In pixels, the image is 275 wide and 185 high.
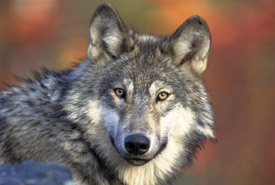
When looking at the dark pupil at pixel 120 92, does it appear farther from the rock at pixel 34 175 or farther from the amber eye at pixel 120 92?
the rock at pixel 34 175

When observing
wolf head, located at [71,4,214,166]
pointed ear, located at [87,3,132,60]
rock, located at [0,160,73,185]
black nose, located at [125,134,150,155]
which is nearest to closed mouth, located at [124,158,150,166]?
wolf head, located at [71,4,214,166]

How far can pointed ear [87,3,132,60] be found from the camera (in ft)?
15.5

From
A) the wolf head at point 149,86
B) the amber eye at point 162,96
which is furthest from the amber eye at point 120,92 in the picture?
the amber eye at point 162,96

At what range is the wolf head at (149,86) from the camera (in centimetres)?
443

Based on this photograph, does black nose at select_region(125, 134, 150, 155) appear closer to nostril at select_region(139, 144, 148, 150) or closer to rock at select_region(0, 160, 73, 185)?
nostril at select_region(139, 144, 148, 150)

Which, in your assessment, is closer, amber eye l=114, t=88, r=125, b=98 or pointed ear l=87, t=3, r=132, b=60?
amber eye l=114, t=88, r=125, b=98

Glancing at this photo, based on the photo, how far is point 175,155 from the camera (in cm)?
484

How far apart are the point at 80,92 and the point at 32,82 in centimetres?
72

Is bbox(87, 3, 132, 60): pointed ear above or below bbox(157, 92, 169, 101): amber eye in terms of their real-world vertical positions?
above

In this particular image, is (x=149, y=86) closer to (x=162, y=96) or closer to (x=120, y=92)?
(x=162, y=96)

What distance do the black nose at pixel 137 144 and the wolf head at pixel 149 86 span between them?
A: 96mm

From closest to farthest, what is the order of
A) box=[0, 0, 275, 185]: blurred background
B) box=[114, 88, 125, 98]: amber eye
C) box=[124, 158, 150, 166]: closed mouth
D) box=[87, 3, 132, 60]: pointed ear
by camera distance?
box=[124, 158, 150, 166]: closed mouth → box=[114, 88, 125, 98]: amber eye → box=[87, 3, 132, 60]: pointed ear → box=[0, 0, 275, 185]: blurred background

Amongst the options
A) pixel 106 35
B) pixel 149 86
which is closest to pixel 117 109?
pixel 149 86

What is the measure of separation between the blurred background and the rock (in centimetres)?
753
